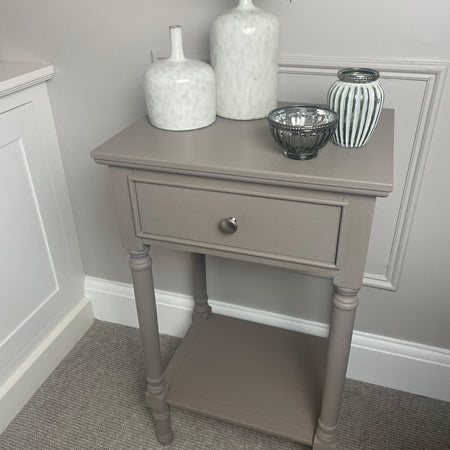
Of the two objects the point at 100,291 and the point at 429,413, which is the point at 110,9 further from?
the point at 429,413

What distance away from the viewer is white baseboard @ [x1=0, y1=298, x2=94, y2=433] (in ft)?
4.17

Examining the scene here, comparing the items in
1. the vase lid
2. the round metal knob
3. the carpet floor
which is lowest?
the carpet floor

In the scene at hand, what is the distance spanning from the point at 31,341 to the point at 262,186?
962mm

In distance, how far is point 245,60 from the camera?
2.98 feet

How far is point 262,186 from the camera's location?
786mm

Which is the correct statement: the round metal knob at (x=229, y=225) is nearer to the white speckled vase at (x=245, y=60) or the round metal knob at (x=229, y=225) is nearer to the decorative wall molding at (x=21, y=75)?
the white speckled vase at (x=245, y=60)

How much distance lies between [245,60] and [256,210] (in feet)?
1.05

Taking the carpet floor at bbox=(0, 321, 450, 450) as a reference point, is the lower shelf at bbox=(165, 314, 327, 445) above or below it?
above

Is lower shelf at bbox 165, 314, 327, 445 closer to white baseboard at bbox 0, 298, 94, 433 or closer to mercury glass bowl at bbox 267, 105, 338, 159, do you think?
white baseboard at bbox 0, 298, 94, 433

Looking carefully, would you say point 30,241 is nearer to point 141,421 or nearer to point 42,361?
point 42,361

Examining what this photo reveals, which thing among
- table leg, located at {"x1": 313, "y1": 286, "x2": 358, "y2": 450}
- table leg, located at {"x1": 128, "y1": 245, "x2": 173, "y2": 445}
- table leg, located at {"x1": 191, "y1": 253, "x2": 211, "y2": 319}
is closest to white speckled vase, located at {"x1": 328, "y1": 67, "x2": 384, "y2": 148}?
table leg, located at {"x1": 313, "y1": 286, "x2": 358, "y2": 450}

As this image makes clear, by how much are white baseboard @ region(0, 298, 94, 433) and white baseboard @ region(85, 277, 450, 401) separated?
13cm

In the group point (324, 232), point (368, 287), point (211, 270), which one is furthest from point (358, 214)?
point (211, 270)

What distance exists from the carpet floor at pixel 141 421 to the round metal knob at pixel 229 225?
688 mm
